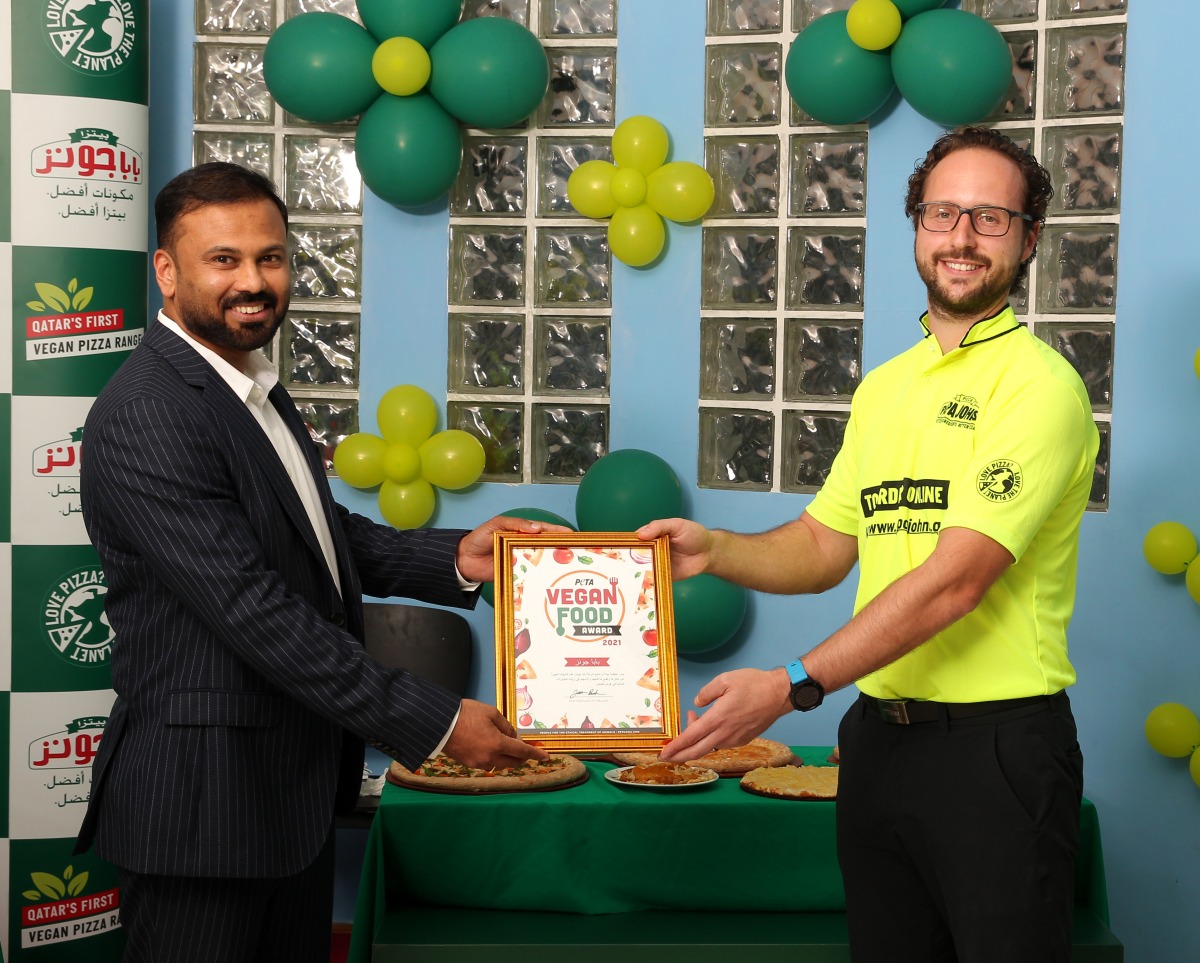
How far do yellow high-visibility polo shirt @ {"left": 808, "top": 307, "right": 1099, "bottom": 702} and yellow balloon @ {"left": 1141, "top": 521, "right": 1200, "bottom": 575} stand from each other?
1.55 metres

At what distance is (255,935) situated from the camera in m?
2.12

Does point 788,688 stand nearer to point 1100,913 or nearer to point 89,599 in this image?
point 1100,913

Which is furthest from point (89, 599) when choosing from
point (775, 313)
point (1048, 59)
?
point (1048, 59)

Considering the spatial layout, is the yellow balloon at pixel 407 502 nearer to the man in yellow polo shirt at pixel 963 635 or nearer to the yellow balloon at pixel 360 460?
the yellow balloon at pixel 360 460

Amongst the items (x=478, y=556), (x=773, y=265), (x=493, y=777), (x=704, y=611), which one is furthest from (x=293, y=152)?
(x=493, y=777)

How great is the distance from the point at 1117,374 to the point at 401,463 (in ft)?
6.98

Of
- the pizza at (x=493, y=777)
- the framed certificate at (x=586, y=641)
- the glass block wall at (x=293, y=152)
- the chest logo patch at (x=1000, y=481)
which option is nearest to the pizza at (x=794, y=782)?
the pizza at (x=493, y=777)

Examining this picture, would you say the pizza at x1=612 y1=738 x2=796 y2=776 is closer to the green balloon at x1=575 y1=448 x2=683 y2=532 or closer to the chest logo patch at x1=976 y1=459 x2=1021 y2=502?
the green balloon at x1=575 y1=448 x2=683 y2=532

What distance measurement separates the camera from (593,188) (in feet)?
12.8

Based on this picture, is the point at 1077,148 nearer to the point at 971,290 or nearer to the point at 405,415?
the point at 971,290

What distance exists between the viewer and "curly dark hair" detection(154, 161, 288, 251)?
88.4 inches

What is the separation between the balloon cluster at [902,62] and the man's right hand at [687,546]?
1.64m

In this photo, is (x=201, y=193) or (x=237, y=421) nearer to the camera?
(x=237, y=421)

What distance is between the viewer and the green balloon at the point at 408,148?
12.3 feet
